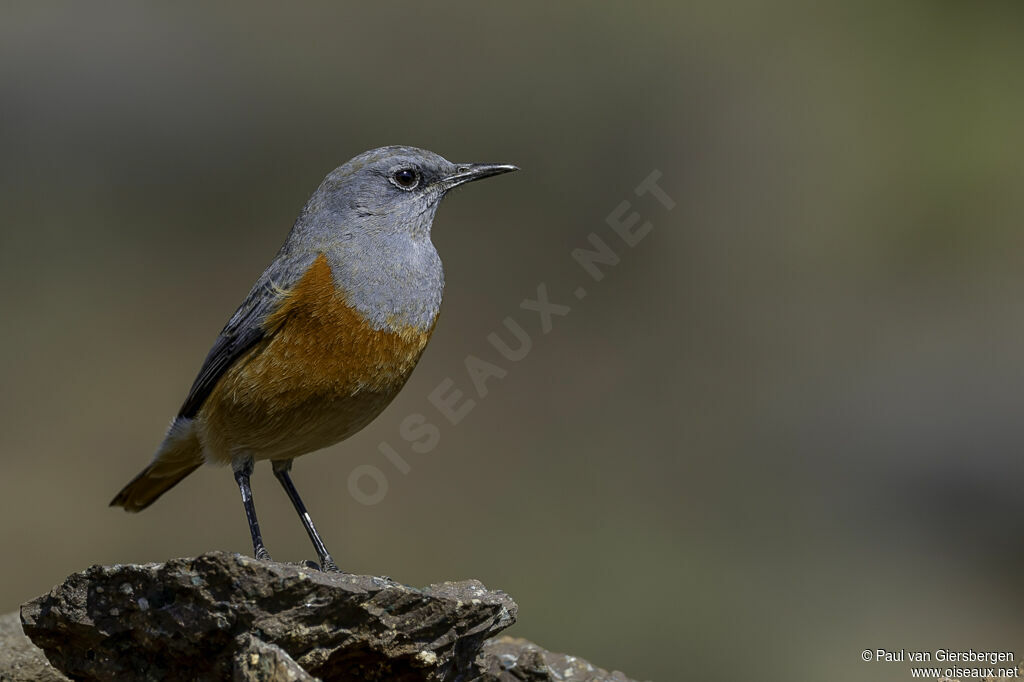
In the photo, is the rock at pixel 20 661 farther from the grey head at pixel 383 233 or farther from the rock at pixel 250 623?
the grey head at pixel 383 233

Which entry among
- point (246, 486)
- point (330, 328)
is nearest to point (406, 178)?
point (330, 328)

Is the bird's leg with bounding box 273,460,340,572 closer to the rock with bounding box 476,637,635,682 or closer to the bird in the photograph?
the bird

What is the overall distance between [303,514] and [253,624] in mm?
2762

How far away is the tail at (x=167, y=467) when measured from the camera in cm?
738

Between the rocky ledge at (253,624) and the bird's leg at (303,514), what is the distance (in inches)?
71.4

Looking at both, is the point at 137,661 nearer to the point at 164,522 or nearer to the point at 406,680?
the point at 406,680

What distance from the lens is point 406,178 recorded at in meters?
7.24

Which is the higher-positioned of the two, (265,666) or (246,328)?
(246,328)

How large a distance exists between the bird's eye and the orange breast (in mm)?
Result: 756

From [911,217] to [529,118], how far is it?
5.97 metres

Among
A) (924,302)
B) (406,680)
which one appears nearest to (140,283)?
(924,302)

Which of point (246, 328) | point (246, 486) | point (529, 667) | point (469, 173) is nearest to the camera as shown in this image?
point (529, 667)

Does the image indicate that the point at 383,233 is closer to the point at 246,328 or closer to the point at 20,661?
the point at 246,328

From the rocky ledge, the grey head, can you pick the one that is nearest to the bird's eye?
the grey head
